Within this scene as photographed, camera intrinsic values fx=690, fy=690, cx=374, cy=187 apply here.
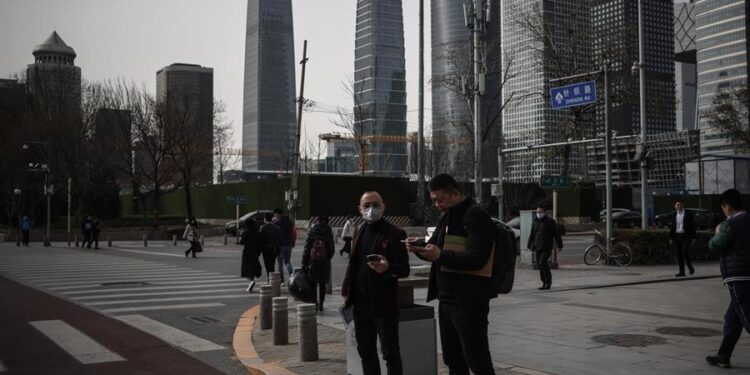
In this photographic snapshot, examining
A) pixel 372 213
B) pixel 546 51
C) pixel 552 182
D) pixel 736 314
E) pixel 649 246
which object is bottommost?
pixel 649 246

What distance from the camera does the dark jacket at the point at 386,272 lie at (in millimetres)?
5562

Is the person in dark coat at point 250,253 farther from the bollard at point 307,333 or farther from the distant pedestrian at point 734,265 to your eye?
the distant pedestrian at point 734,265

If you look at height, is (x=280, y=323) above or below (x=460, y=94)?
below

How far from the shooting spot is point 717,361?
7188mm

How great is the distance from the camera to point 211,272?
20.7 m

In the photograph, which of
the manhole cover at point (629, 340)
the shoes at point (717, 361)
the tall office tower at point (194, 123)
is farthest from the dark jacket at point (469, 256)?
the tall office tower at point (194, 123)

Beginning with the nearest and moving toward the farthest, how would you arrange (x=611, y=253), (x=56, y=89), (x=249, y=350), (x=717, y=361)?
(x=717, y=361), (x=249, y=350), (x=611, y=253), (x=56, y=89)

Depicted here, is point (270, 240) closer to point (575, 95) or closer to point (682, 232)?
point (682, 232)

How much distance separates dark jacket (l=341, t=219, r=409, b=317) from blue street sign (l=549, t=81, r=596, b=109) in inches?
746

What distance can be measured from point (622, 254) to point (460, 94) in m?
17.9

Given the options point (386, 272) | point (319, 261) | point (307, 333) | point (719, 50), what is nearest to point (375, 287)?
point (386, 272)

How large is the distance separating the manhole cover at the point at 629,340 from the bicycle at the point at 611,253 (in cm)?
1351

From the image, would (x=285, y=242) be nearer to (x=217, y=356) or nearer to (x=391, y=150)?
(x=217, y=356)

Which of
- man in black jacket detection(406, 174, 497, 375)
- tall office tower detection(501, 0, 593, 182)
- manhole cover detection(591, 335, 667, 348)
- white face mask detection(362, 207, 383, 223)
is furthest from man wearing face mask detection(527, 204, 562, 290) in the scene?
tall office tower detection(501, 0, 593, 182)
